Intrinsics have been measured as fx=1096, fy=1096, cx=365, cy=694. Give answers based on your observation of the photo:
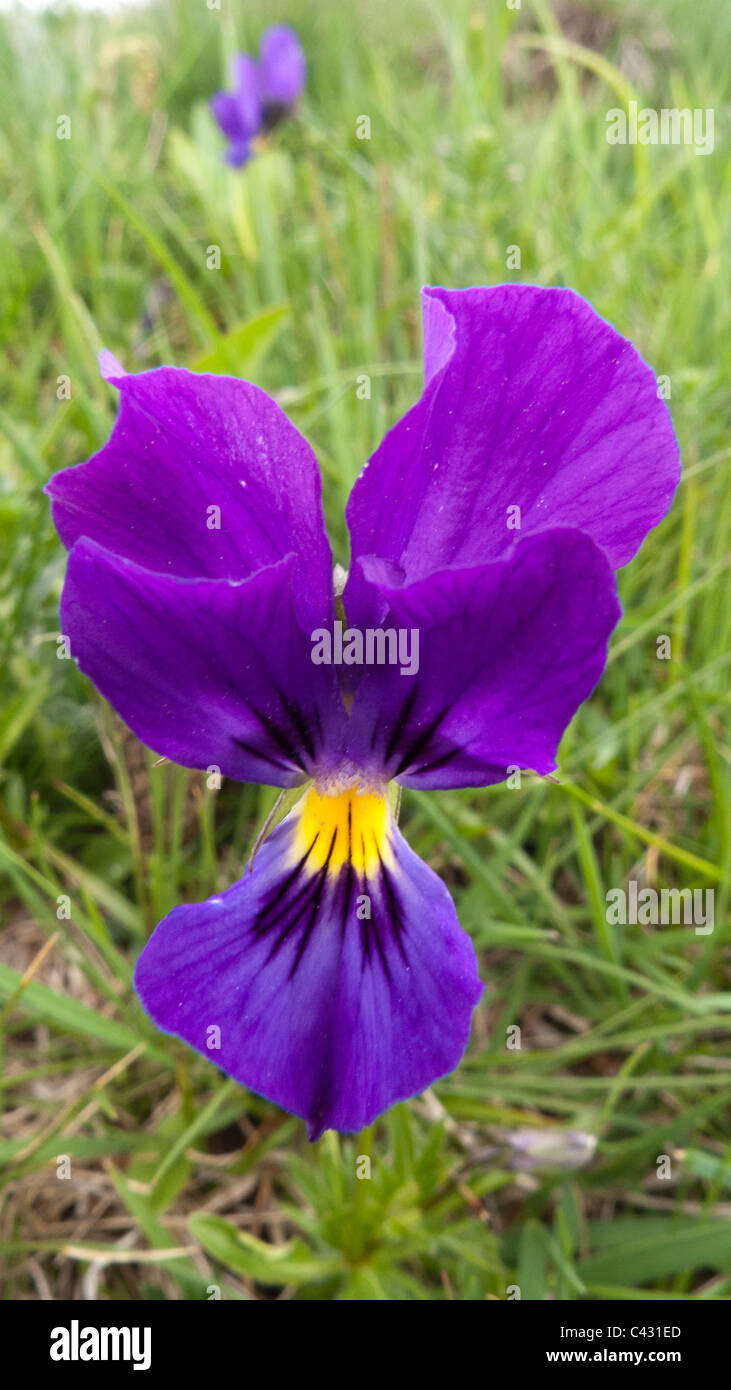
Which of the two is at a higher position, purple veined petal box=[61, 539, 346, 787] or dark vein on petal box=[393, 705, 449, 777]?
purple veined petal box=[61, 539, 346, 787]

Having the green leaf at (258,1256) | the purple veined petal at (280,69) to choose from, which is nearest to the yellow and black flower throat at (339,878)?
the green leaf at (258,1256)

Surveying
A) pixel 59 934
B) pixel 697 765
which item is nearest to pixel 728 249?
pixel 697 765

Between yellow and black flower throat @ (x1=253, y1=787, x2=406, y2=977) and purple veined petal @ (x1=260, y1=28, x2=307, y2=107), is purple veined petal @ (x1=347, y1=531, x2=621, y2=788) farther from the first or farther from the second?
purple veined petal @ (x1=260, y1=28, x2=307, y2=107)

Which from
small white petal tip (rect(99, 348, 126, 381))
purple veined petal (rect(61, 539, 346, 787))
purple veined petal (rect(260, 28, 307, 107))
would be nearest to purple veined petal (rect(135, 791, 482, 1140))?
purple veined petal (rect(61, 539, 346, 787))

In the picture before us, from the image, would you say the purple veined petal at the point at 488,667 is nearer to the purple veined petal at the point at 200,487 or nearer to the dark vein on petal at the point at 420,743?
the dark vein on petal at the point at 420,743

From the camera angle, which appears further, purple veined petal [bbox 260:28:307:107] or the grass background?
purple veined petal [bbox 260:28:307:107]

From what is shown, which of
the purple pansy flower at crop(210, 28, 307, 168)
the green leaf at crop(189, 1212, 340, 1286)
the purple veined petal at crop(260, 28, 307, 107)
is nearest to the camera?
the green leaf at crop(189, 1212, 340, 1286)
